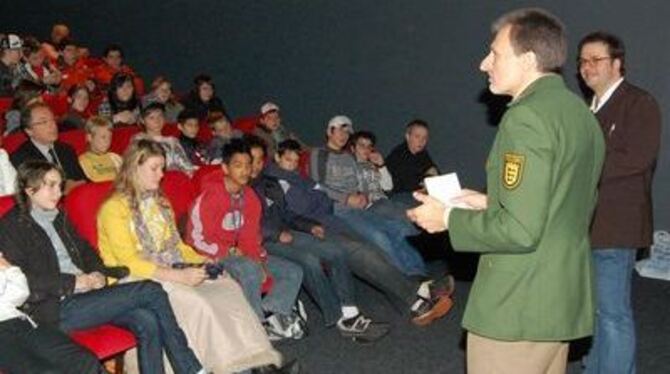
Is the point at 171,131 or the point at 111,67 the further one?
the point at 111,67

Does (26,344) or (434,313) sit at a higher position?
(26,344)

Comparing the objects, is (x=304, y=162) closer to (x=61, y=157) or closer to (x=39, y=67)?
(x=61, y=157)

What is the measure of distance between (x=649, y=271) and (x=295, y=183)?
2.68 m

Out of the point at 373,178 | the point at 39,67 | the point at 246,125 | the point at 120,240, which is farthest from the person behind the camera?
the point at 39,67

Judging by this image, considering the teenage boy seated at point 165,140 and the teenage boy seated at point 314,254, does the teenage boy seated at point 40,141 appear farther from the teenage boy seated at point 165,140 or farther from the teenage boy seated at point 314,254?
the teenage boy seated at point 314,254

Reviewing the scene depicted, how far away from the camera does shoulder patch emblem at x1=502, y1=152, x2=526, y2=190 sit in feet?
6.84

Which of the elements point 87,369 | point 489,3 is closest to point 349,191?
point 489,3

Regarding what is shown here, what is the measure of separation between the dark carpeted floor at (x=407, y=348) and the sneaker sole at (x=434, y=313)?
0.13 feet

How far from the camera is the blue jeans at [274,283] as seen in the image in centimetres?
431

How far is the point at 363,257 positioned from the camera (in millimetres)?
5004

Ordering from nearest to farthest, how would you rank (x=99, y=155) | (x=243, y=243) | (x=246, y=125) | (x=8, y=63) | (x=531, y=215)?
(x=531, y=215) < (x=243, y=243) < (x=99, y=155) < (x=246, y=125) < (x=8, y=63)

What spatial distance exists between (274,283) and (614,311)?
185 cm

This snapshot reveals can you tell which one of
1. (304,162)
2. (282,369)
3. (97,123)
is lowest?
(282,369)

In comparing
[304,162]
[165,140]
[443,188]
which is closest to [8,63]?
[165,140]
